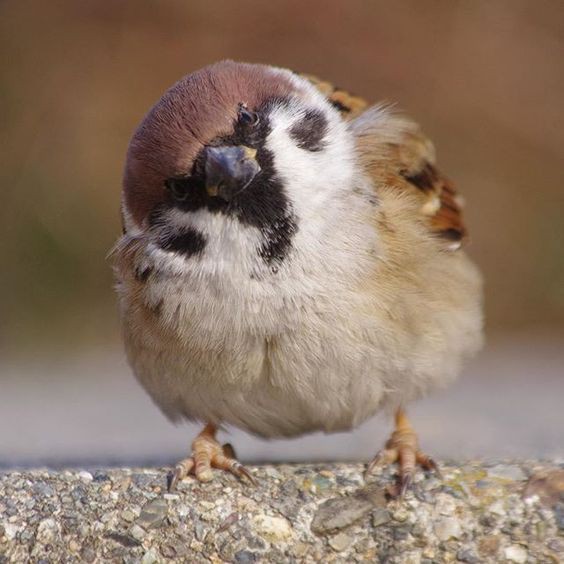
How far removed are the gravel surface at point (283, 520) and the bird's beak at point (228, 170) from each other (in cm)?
75

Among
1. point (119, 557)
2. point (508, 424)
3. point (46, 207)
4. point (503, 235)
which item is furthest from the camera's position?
point (503, 235)

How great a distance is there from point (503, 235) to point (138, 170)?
16.9 ft

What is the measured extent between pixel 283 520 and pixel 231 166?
85 cm

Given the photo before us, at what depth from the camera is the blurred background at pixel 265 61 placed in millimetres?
7098

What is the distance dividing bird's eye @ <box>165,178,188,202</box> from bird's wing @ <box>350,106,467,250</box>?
2.04 ft

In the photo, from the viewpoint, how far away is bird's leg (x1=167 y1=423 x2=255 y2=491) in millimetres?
3207

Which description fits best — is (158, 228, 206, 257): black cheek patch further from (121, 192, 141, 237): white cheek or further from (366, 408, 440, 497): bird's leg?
(366, 408, 440, 497): bird's leg

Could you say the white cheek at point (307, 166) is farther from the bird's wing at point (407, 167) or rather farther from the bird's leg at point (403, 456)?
the bird's leg at point (403, 456)

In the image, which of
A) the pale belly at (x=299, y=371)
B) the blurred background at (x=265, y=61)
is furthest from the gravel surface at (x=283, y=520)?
the blurred background at (x=265, y=61)

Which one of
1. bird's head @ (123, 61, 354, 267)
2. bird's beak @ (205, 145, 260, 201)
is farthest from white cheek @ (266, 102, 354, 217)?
bird's beak @ (205, 145, 260, 201)

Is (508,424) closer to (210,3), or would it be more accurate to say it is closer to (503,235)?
(503,235)

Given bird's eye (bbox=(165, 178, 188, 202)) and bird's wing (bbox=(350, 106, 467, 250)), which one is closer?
bird's eye (bbox=(165, 178, 188, 202))

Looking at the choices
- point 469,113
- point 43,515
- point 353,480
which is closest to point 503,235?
point 469,113

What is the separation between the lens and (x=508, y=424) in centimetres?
528
